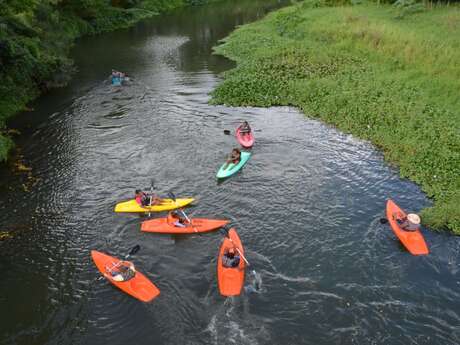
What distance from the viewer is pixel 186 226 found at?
16547 millimetres

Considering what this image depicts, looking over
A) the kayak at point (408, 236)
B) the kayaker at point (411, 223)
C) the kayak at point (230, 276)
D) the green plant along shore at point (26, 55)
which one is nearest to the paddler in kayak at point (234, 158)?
the kayak at point (230, 276)

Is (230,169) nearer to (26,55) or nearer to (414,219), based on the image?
(414,219)

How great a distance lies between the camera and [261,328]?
1238cm

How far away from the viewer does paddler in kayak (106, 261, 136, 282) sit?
45.4 ft

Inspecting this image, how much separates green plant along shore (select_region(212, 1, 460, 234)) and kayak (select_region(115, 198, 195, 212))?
398 inches

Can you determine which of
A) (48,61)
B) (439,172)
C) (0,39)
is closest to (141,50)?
(48,61)

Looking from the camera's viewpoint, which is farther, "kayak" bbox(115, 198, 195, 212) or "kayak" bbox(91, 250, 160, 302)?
"kayak" bbox(115, 198, 195, 212)

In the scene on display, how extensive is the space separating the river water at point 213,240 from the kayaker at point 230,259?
0.75m

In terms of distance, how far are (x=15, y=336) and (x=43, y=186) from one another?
353 inches

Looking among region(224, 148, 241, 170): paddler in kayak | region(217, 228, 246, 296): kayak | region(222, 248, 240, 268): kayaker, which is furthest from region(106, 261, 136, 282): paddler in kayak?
region(224, 148, 241, 170): paddler in kayak

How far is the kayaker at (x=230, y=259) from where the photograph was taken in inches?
559

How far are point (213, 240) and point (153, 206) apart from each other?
3.40 metres

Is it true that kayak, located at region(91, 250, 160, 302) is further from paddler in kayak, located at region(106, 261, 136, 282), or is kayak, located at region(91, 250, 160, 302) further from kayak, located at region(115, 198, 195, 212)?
kayak, located at region(115, 198, 195, 212)

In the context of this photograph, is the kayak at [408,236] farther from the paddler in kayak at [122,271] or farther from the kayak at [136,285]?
the paddler in kayak at [122,271]
